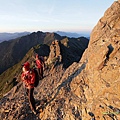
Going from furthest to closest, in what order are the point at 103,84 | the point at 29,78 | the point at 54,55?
the point at 54,55, the point at 29,78, the point at 103,84

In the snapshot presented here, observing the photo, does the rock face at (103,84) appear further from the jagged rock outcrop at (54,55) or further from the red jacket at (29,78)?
the jagged rock outcrop at (54,55)

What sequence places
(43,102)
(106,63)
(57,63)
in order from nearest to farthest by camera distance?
1. (106,63)
2. (43,102)
3. (57,63)

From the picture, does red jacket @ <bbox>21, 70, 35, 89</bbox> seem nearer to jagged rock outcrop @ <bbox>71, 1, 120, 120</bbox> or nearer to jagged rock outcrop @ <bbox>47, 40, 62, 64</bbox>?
jagged rock outcrop @ <bbox>71, 1, 120, 120</bbox>

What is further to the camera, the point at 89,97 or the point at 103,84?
the point at 89,97

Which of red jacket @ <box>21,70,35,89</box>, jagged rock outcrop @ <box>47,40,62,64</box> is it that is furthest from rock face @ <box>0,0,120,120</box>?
jagged rock outcrop @ <box>47,40,62,64</box>

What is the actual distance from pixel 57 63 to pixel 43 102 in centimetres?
1623

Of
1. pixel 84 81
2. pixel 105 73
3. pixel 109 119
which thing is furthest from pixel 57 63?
pixel 109 119

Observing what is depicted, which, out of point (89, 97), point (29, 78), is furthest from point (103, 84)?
point (29, 78)

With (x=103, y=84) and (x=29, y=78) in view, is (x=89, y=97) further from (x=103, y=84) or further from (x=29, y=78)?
(x=29, y=78)

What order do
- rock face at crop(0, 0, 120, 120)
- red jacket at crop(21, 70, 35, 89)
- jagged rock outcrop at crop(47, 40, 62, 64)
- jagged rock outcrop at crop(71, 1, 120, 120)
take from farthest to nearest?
jagged rock outcrop at crop(47, 40, 62, 64), red jacket at crop(21, 70, 35, 89), rock face at crop(0, 0, 120, 120), jagged rock outcrop at crop(71, 1, 120, 120)

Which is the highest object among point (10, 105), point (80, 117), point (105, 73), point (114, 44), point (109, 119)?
point (114, 44)

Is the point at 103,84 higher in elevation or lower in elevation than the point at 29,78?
lower

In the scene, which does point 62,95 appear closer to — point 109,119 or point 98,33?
point 109,119

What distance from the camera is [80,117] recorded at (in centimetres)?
1199
